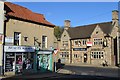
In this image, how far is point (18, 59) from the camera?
24953 millimetres

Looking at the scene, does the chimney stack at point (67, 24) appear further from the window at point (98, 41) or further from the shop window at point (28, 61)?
the shop window at point (28, 61)

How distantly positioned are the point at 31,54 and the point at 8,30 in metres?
4.65

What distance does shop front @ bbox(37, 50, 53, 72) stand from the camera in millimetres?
28247

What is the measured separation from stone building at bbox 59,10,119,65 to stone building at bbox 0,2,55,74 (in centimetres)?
2389

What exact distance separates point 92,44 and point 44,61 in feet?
88.9

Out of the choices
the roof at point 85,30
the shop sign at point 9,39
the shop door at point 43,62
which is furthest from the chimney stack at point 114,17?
the shop sign at point 9,39

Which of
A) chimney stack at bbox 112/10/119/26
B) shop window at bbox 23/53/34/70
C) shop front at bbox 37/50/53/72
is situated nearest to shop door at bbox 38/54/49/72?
shop front at bbox 37/50/53/72

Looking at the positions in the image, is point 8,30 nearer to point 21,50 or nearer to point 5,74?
point 21,50

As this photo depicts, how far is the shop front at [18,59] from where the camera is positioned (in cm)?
2340

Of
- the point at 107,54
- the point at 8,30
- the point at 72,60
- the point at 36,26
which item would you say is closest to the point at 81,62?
the point at 72,60

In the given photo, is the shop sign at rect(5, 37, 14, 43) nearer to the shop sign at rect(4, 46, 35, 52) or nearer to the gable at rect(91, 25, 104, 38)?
the shop sign at rect(4, 46, 35, 52)

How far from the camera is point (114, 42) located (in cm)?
5322

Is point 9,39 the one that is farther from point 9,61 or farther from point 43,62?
point 43,62

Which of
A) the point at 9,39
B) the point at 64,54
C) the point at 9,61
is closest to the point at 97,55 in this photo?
the point at 64,54
